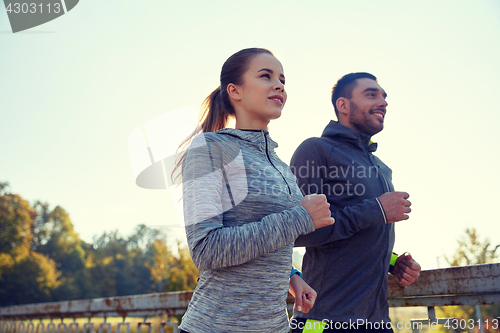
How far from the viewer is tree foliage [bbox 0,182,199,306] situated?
1239 inches

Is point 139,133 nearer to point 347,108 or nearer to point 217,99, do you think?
point 217,99

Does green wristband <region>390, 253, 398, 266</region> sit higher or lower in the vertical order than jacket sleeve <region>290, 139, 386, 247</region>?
lower

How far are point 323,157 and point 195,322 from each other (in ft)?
4.96

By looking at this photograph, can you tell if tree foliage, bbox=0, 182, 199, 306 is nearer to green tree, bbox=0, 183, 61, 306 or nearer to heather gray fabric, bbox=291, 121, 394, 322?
green tree, bbox=0, 183, 61, 306

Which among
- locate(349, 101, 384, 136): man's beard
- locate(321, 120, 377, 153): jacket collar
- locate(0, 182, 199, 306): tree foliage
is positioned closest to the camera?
locate(321, 120, 377, 153): jacket collar

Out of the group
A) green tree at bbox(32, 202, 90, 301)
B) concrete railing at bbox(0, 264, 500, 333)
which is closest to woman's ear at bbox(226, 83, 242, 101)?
concrete railing at bbox(0, 264, 500, 333)

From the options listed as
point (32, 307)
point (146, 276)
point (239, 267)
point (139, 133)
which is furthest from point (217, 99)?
point (146, 276)

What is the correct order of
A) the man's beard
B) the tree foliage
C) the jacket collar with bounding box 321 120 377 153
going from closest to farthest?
the jacket collar with bounding box 321 120 377 153 → the man's beard → the tree foliage

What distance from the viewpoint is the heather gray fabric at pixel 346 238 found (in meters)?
2.08

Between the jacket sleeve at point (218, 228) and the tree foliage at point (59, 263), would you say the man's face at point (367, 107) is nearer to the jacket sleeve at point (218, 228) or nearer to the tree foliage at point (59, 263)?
the jacket sleeve at point (218, 228)

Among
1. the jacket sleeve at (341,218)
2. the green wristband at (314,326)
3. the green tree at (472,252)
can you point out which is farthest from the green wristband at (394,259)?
the green tree at (472,252)

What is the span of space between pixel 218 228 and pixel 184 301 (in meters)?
1.77

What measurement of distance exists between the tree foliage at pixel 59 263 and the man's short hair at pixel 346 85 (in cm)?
1151

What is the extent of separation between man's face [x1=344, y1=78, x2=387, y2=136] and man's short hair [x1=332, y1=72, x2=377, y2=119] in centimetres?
4
